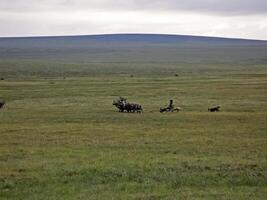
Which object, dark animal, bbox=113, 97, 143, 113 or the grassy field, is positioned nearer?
the grassy field

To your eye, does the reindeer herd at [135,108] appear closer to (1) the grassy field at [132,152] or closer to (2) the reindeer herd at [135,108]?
(2) the reindeer herd at [135,108]

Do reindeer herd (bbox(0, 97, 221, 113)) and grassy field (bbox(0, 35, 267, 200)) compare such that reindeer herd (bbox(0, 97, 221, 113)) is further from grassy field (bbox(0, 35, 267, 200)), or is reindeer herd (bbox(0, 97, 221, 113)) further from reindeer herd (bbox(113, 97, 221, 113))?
grassy field (bbox(0, 35, 267, 200))

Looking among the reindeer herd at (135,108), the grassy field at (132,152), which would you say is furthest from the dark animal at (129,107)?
the grassy field at (132,152)

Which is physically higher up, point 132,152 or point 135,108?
point 135,108

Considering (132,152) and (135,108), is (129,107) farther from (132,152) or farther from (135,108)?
(132,152)

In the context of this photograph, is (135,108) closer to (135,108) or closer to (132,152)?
(135,108)

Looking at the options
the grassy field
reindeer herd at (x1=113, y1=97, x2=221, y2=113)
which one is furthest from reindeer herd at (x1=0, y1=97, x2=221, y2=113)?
the grassy field

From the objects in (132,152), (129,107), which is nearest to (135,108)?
(129,107)

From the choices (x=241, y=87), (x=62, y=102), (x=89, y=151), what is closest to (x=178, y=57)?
(x=241, y=87)

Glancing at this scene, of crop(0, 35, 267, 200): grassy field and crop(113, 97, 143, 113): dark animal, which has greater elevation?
crop(113, 97, 143, 113): dark animal

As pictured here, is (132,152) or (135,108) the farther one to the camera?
(135,108)

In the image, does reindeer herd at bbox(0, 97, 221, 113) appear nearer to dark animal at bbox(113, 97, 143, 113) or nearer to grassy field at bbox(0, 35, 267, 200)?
dark animal at bbox(113, 97, 143, 113)

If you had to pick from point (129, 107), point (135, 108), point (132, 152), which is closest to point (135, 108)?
point (135, 108)

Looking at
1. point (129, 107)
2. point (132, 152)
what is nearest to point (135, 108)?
point (129, 107)
